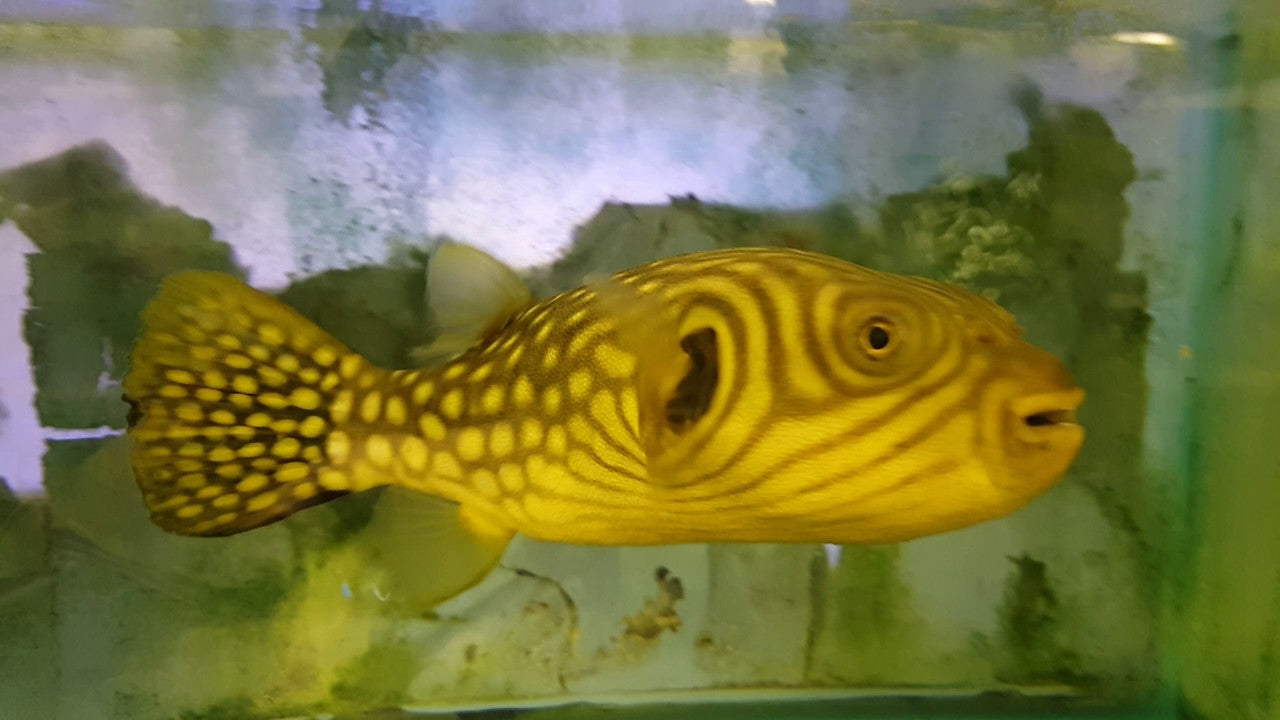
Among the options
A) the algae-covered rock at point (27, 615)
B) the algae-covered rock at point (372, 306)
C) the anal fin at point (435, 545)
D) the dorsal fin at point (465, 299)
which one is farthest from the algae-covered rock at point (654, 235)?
the algae-covered rock at point (27, 615)

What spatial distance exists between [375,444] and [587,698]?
2.53 feet

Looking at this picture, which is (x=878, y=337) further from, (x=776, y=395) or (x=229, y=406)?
(x=229, y=406)

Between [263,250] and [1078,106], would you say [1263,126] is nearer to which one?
[1078,106]

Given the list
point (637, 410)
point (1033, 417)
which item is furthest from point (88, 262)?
point (1033, 417)

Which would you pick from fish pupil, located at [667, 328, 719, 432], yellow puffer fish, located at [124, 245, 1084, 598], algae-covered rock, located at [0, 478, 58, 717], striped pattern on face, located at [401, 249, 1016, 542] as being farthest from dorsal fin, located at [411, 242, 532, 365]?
algae-covered rock, located at [0, 478, 58, 717]

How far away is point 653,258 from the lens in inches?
53.5

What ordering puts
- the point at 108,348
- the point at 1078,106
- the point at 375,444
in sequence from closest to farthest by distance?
the point at 375,444 → the point at 108,348 → the point at 1078,106

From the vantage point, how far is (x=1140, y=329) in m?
1.46

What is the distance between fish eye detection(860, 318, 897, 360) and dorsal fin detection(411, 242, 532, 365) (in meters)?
0.45

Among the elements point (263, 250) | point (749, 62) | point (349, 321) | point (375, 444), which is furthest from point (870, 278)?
point (263, 250)

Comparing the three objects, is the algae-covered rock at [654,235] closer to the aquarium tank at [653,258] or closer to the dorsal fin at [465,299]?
the aquarium tank at [653,258]

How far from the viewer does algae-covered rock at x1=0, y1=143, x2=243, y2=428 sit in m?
1.32

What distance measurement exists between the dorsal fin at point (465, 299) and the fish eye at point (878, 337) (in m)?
0.45

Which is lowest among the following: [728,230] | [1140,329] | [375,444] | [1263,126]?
[375,444]
